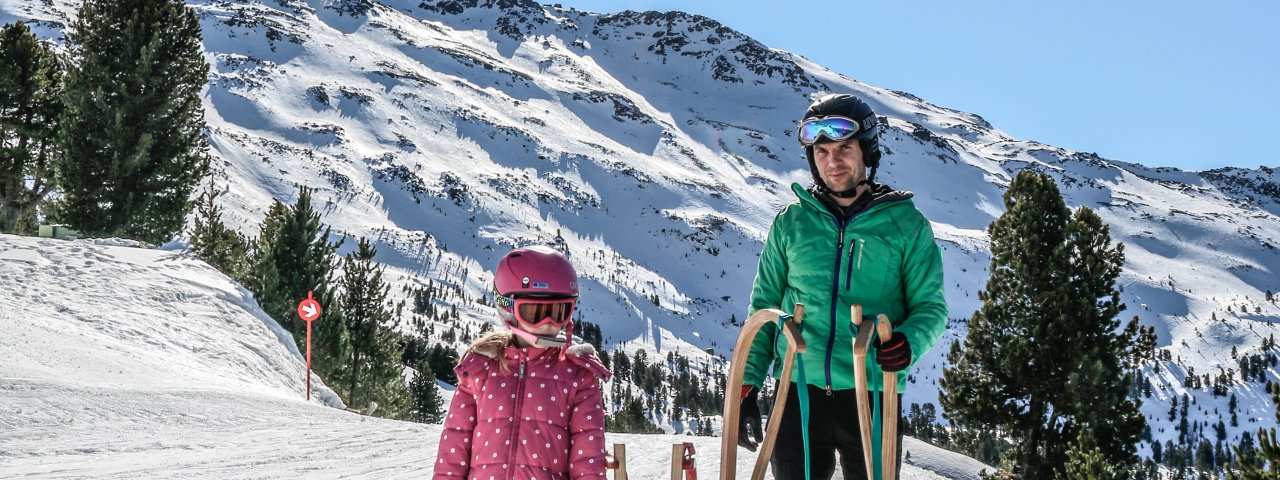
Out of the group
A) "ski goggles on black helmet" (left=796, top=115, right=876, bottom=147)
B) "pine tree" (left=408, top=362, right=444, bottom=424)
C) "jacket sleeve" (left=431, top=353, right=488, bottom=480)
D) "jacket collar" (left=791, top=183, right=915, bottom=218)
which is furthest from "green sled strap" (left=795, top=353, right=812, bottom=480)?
"pine tree" (left=408, top=362, right=444, bottom=424)

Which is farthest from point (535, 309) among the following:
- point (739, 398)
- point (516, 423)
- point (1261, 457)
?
point (1261, 457)

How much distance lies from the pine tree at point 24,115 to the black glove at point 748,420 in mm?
27962

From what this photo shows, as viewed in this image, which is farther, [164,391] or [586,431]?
[164,391]

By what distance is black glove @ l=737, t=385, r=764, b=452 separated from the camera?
11.7 ft

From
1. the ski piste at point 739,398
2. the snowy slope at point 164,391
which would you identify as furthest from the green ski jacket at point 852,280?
the snowy slope at point 164,391

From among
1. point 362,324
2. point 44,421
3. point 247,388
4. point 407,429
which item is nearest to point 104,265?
point 247,388

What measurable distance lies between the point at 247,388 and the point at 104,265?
595 cm

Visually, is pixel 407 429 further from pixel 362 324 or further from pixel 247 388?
pixel 362 324

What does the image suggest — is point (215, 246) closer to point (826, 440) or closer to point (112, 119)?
point (112, 119)

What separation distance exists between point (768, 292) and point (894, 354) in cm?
80

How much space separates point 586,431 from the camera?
11.9 ft

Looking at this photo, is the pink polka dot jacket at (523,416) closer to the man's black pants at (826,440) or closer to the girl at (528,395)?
the girl at (528,395)

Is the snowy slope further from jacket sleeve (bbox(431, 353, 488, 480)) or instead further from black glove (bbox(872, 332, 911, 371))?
black glove (bbox(872, 332, 911, 371))

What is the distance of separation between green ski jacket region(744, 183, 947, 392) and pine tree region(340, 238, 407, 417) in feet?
87.7
